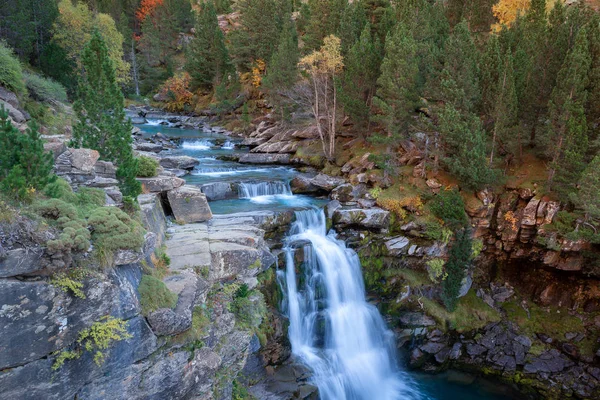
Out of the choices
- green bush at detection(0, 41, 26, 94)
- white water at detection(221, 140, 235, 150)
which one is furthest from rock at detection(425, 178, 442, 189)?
green bush at detection(0, 41, 26, 94)

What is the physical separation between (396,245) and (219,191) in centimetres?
1071

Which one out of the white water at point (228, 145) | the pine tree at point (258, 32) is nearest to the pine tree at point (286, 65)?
the white water at point (228, 145)

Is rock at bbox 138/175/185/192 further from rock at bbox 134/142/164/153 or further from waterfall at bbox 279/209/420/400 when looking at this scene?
rock at bbox 134/142/164/153

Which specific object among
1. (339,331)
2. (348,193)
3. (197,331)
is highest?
(348,193)

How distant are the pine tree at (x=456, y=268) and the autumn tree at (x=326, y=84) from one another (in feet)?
39.6

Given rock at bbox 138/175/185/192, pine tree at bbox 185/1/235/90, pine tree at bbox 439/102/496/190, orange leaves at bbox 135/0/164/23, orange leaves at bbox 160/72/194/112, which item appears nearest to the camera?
rock at bbox 138/175/185/192

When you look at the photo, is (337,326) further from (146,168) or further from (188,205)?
(146,168)

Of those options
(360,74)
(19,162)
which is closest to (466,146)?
(360,74)

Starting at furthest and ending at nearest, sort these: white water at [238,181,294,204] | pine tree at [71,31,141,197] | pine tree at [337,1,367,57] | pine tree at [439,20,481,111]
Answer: pine tree at [337,1,367,57], white water at [238,181,294,204], pine tree at [439,20,481,111], pine tree at [71,31,141,197]

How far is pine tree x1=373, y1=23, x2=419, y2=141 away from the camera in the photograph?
69.5ft

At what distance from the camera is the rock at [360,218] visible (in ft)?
62.5

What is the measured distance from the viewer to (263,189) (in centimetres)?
2316

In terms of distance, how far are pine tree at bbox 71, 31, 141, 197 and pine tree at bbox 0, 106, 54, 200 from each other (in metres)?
4.13

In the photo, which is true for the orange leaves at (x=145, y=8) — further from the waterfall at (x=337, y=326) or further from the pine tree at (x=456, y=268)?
the pine tree at (x=456, y=268)
